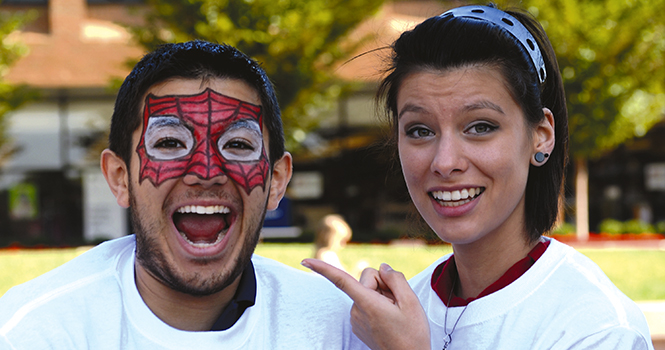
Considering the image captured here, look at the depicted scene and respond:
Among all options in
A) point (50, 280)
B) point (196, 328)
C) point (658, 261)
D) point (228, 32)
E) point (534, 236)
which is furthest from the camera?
point (228, 32)

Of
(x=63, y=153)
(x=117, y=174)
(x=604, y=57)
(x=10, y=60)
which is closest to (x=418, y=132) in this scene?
(x=117, y=174)

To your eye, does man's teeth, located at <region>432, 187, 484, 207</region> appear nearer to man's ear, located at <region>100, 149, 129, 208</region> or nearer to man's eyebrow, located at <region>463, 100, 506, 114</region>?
man's eyebrow, located at <region>463, 100, 506, 114</region>

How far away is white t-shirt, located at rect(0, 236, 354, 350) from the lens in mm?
2020

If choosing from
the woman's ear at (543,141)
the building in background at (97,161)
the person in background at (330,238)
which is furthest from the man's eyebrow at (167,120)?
the building in background at (97,161)

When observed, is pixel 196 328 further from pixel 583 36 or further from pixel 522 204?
pixel 583 36

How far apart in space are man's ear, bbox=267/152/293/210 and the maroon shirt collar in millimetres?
767

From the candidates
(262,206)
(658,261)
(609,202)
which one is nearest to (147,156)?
(262,206)

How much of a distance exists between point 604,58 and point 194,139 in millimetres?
11506

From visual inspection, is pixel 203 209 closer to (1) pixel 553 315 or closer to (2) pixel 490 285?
(2) pixel 490 285

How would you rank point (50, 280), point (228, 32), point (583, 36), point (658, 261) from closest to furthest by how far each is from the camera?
point (50, 280)
point (658, 261)
point (228, 32)
point (583, 36)

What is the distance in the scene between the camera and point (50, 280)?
217 cm

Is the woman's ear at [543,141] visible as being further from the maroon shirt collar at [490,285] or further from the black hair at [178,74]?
the black hair at [178,74]

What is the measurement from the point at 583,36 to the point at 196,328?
37.2ft

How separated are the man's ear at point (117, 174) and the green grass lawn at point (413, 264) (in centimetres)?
405
